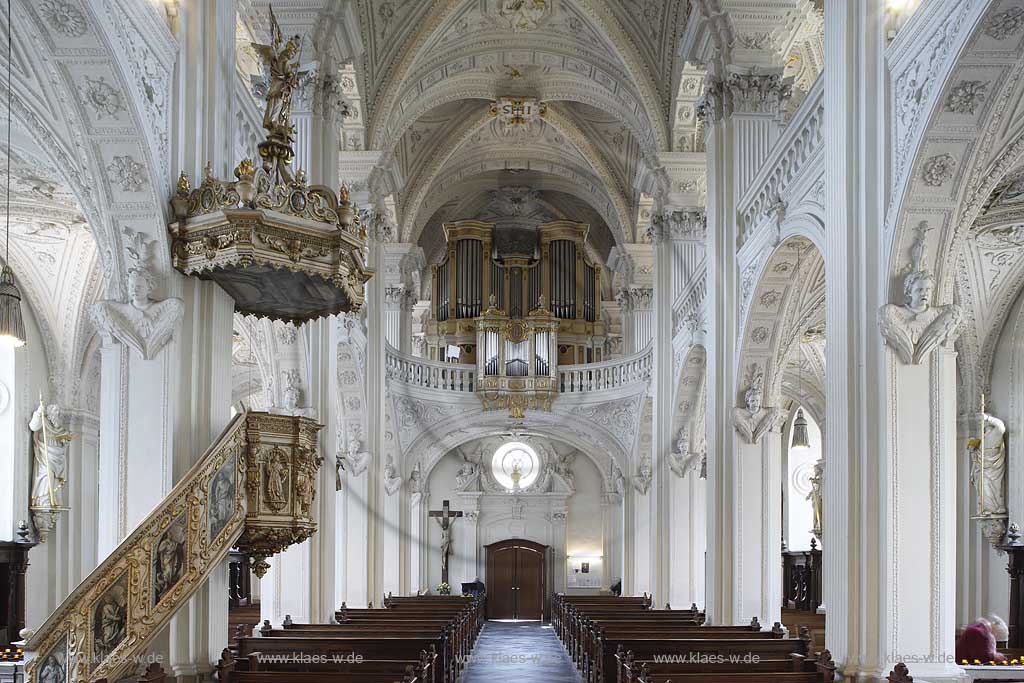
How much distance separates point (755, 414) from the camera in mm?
15984

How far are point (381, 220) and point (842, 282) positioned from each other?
13.3 meters

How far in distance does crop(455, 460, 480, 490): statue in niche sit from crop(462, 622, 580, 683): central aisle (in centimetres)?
455

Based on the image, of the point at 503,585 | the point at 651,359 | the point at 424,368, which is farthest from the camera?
the point at 503,585

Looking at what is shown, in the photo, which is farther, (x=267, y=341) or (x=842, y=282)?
(x=267, y=341)

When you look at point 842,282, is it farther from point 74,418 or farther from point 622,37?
point 74,418

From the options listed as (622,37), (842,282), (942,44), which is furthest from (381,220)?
(942,44)

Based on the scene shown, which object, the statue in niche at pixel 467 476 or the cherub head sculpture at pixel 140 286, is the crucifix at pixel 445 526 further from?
the cherub head sculpture at pixel 140 286

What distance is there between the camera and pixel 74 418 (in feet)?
61.3

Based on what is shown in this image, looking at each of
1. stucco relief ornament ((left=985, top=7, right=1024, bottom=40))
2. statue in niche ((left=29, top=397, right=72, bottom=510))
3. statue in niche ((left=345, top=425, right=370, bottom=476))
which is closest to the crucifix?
statue in niche ((left=345, top=425, right=370, bottom=476))

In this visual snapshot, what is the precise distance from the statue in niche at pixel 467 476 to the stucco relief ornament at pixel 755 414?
1620 centimetres

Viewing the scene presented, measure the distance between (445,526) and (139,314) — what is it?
22176mm

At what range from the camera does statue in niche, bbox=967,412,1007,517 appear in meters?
18.5

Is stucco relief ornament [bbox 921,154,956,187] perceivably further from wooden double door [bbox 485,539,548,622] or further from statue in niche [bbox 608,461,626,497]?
wooden double door [bbox 485,539,548,622]

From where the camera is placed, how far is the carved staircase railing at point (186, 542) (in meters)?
7.83
